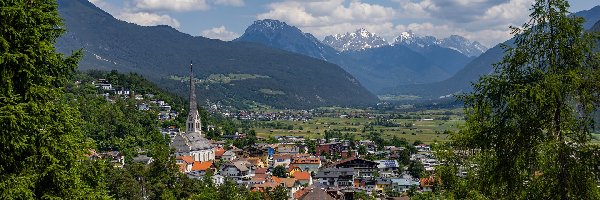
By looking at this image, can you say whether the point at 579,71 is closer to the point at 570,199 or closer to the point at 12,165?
the point at 570,199

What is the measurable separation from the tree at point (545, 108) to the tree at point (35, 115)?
23.7 feet

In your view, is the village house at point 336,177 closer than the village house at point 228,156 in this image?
Yes

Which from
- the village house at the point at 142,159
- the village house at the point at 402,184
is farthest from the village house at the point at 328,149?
the village house at the point at 142,159

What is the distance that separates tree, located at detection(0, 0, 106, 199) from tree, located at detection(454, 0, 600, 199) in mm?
7236

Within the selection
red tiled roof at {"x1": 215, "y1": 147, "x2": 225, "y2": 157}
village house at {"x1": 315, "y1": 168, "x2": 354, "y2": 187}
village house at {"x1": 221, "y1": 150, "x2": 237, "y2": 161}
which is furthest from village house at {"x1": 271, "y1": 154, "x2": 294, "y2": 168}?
village house at {"x1": 315, "y1": 168, "x2": 354, "y2": 187}

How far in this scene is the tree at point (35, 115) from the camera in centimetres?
1011

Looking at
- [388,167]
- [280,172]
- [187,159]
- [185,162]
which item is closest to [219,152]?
[187,159]

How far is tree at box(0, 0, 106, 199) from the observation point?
1011 cm

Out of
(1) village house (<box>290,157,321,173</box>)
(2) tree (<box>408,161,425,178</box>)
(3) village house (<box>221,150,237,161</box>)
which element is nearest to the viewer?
(2) tree (<box>408,161,425,178</box>)

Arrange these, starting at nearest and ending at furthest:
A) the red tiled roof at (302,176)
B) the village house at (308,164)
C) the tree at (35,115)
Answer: the tree at (35,115) < the red tiled roof at (302,176) < the village house at (308,164)

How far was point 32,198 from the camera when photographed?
10258 mm

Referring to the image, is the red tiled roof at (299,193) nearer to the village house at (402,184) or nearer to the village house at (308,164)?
the village house at (402,184)

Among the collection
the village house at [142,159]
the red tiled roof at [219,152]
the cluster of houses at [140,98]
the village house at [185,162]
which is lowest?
the red tiled roof at [219,152]

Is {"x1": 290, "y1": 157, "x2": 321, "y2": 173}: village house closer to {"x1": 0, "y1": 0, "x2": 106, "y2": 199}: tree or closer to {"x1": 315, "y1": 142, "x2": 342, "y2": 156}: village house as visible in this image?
{"x1": 315, "y1": 142, "x2": 342, "y2": 156}: village house
